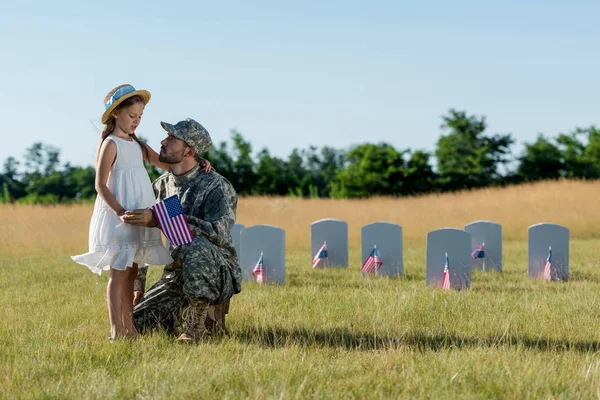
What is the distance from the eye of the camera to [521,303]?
7.56 metres

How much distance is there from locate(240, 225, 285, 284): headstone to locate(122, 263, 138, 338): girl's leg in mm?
3967

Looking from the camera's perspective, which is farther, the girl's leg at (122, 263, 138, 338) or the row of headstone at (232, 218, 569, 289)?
the row of headstone at (232, 218, 569, 289)

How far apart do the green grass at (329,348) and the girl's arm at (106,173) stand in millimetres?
1045

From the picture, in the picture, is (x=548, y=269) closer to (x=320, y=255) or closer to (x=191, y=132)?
(x=320, y=255)

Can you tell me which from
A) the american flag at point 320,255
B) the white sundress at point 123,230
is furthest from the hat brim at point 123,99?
the american flag at point 320,255

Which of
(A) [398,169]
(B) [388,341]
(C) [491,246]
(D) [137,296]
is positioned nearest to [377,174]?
(A) [398,169]

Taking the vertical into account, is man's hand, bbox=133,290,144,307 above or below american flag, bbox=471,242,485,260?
above

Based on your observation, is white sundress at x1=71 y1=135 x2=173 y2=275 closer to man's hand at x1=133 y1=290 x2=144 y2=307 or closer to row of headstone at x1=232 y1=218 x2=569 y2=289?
man's hand at x1=133 y1=290 x2=144 y2=307

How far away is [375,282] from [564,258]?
3.09m

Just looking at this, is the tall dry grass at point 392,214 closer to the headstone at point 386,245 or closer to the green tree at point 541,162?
the headstone at point 386,245

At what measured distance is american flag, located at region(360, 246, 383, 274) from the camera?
10.2m

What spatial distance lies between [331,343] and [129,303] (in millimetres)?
1643

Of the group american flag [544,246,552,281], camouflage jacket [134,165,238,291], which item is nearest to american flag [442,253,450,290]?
american flag [544,246,552,281]

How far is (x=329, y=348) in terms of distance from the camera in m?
5.30
